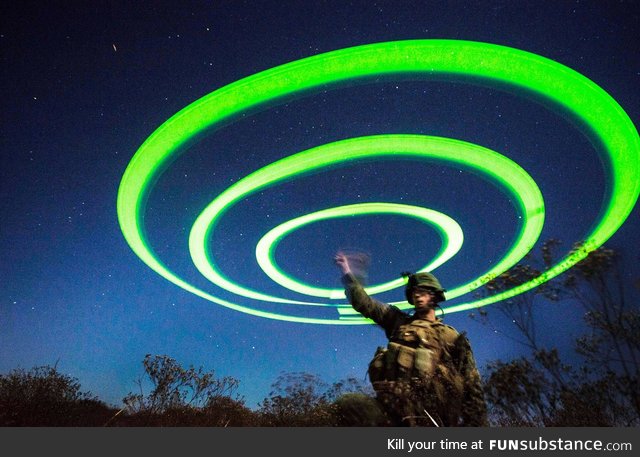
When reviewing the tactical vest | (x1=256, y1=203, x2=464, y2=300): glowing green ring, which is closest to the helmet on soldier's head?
the tactical vest

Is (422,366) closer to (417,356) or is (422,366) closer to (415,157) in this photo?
(417,356)

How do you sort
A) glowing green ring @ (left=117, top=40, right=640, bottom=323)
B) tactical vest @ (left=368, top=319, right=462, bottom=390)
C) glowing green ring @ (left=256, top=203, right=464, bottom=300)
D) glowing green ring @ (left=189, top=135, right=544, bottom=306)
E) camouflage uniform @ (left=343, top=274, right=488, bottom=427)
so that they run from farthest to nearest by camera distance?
glowing green ring @ (left=256, top=203, right=464, bottom=300), glowing green ring @ (left=189, top=135, right=544, bottom=306), glowing green ring @ (left=117, top=40, right=640, bottom=323), tactical vest @ (left=368, top=319, right=462, bottom=390), camouflage uniform @ (left=343, top=274, right=488, bottom=427)

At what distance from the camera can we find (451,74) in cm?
661

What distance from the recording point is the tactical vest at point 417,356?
168 inches

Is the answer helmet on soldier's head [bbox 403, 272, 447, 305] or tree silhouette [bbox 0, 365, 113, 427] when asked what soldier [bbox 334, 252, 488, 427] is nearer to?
helmet on soldier's head [bbox 403, 272, 447, 305]

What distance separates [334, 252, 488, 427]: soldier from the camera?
389 cm

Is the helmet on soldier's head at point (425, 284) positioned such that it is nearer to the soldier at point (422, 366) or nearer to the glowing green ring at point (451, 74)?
the soldier at point (422, 366)

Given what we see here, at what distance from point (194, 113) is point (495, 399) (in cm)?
806

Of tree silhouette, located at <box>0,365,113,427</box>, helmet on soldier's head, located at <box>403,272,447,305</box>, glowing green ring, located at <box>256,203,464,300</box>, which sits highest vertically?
glowing green ring, located at <box>256,203,464,300</box>

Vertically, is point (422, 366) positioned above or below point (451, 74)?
below

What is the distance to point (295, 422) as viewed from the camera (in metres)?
7.29

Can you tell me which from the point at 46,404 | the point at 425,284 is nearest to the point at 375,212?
the point at 425,284

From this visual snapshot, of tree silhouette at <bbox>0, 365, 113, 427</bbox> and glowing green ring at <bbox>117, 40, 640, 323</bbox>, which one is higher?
glowing green ring at <bbox>117, 40, 640, 323</bbox>

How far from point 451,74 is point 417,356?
5528mm
